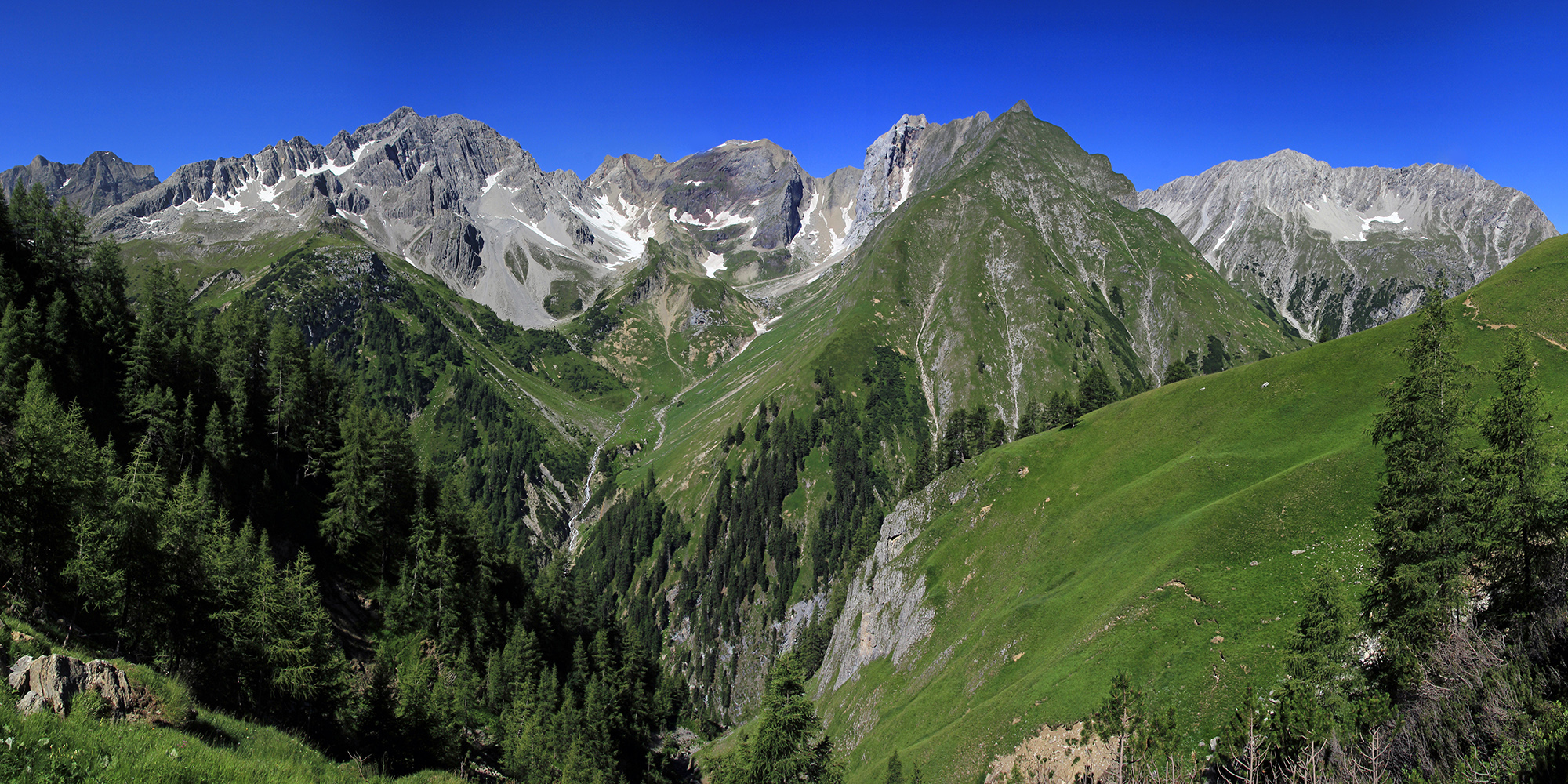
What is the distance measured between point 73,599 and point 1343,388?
326 feet

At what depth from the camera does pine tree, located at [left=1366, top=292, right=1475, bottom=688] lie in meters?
27.9

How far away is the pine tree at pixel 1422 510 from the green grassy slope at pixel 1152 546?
1149 centimetres

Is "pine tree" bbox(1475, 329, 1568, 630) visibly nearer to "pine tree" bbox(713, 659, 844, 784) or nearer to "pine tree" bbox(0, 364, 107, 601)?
"pine tree" bbox(713, 659, 844, 784)

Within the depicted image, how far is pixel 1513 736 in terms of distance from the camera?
18984mm

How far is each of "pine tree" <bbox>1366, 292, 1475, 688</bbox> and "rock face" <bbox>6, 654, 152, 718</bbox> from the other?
41.6 meters

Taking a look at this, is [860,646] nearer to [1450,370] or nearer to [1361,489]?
[1361,489]

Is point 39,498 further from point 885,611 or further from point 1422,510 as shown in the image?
point 885,611

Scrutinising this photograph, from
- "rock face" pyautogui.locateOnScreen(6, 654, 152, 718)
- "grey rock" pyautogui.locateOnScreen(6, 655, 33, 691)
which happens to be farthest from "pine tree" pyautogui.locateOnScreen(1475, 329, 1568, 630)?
"grey rock" pyautogui.locateOnScreen(6, 655, 33, 691)

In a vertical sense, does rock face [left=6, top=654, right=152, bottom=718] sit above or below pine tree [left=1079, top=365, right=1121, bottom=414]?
below

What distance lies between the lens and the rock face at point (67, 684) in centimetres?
1430

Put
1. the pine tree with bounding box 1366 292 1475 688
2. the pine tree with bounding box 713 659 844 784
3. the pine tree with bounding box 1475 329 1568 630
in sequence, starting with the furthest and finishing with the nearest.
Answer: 1. the pine tree with bounding box 713 659 844 784
2. the pine tree with bounding box 1366 292 1475 688
3. the pine tree with bounding box 1475 329 1568 630

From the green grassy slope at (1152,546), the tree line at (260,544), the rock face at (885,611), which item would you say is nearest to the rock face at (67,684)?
the tree line at (260,544)

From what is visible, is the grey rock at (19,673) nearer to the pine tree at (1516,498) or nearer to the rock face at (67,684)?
the rock face at (67,684)

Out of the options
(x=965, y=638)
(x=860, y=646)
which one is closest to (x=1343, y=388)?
(x=965, y=638)
